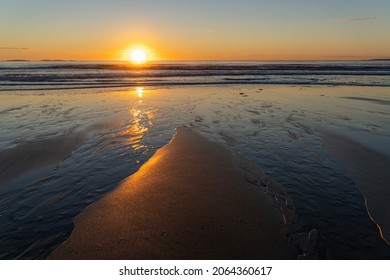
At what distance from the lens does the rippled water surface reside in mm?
3715

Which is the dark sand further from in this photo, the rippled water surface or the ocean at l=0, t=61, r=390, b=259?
the rippled water surface

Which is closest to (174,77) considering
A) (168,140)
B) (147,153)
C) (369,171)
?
(168,140)

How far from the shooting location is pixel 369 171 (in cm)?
563

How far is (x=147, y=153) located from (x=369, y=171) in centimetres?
543

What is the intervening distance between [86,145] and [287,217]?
19.8ft

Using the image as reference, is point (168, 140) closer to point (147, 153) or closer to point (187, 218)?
point (147, 153)

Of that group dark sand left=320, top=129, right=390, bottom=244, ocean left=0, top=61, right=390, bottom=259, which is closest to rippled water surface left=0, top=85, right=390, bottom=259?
ocean left=0, top=61, right=390, bottom=259

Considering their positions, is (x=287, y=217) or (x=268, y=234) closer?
(x=268, y=234)

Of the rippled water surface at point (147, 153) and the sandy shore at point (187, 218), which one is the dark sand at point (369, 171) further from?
the sandy shore at point (187, 218)
